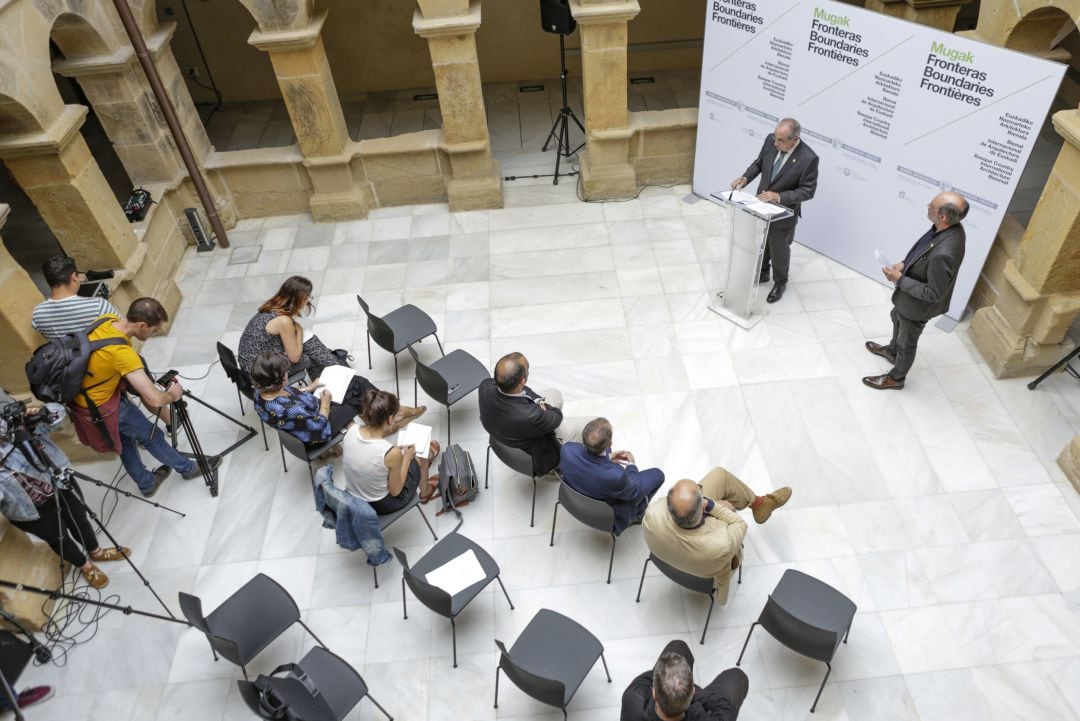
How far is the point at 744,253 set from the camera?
6.06 m

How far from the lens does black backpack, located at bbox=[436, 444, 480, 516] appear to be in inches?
202

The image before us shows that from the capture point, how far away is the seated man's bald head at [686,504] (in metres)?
3.76

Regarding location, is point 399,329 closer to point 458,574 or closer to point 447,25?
point 458,574

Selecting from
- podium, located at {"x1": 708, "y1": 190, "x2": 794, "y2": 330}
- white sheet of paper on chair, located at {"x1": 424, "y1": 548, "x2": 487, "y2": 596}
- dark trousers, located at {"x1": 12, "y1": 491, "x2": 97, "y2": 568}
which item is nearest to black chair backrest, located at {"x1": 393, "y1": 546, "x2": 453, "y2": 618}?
white sheet of paper on chair, located at {"x1": 424, "y1": 548, "x2": 487, "y2": 596}

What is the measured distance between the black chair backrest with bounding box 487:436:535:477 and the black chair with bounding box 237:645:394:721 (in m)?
1.52

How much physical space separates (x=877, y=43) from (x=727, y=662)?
15.0 feet

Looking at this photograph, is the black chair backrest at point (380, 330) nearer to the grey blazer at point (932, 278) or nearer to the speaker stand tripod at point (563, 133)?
A: the speaker stand tripod at point (563, 133)

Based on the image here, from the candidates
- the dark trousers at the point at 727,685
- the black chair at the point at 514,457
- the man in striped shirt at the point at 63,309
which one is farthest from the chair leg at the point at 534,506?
the man in striped shirt at the point at 63,309

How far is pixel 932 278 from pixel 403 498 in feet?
12.2

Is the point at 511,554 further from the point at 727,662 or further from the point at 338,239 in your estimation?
the point at 338,239

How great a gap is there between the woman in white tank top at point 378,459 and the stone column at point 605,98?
4302 millimetres

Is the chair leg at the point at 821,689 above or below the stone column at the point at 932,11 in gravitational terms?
below

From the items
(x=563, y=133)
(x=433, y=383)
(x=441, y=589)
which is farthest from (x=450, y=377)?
(x=563, y=133)

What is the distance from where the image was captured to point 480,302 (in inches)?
271
